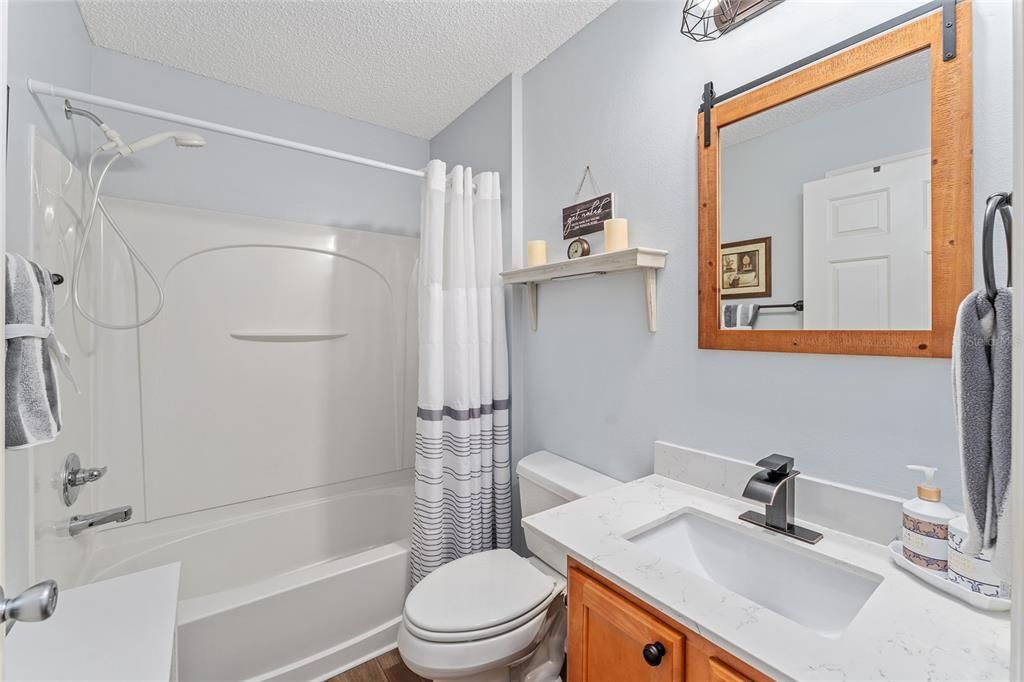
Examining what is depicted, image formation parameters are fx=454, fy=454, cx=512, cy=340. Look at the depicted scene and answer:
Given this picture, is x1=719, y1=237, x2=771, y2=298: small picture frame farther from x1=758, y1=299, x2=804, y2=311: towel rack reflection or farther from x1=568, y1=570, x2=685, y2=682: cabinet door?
x1=568, y1=570, x2=685, y2=682: cabinet door

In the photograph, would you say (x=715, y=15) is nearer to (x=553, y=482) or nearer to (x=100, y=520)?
(x=553, y=482)

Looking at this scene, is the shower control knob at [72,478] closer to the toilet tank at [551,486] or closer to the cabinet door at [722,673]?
the toilet tank at [551,486]

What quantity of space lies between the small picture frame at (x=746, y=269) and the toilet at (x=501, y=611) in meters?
0.75

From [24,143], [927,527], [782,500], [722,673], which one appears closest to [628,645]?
[722,673]

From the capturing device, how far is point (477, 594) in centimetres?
138

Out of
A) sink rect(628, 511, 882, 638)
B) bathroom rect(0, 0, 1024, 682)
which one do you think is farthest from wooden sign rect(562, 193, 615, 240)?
sink rect(628, 511, 882, 638)

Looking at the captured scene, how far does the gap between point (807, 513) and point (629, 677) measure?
0.59m

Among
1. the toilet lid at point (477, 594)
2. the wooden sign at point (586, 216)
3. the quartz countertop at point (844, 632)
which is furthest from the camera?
the wooden sign at point (586, 216)

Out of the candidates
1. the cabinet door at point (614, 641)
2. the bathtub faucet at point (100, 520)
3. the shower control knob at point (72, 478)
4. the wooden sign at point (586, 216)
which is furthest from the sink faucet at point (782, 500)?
the shower control knob at point (72, 478)

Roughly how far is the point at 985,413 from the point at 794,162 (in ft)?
2.55

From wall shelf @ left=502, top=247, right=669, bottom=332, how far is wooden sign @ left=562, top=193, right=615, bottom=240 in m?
0.16

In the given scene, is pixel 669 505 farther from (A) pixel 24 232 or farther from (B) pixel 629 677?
(A) pixel 24 232

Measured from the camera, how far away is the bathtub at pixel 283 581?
150cm

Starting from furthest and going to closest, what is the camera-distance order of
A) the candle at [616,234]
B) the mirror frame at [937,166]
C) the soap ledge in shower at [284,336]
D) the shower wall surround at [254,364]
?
the soap ledge in shower at [284,336] < the shower wall surround at [254,364] < the candle at [616,234] < the mirror frame at [937,166]
